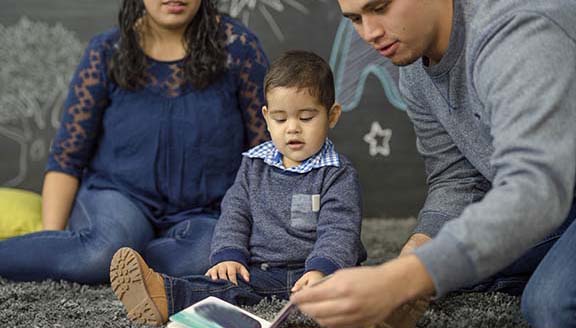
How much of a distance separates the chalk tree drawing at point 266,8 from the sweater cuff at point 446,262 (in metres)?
1.56

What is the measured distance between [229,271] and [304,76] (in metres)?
0.40

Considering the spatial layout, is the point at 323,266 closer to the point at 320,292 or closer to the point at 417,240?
the point at 417,240

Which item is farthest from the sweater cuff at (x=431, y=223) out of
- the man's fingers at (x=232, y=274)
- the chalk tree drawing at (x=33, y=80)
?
the chalk tree drawing at (x=33, y=80)

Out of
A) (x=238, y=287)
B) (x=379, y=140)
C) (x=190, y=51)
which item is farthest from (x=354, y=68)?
(x=238, y=287)

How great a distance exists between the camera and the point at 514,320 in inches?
59.1

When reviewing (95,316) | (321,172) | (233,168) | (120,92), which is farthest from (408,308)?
(120,92)

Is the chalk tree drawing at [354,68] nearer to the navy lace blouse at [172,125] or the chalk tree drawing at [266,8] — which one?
the chalk tree drawing at [266,8]

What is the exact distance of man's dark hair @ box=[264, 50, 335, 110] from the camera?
5.16ft

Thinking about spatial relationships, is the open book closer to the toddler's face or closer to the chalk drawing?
the toddler's face

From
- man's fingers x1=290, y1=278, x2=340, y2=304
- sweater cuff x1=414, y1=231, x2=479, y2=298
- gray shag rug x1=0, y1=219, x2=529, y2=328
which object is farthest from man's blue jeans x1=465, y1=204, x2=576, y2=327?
man's fingers x1=290, y1=278, x2=340, y2=304

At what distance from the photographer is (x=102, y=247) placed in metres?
1.82

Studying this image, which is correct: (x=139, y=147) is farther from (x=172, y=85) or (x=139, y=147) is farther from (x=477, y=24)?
(x=477, y=24)

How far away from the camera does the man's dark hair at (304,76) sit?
5.16 feet

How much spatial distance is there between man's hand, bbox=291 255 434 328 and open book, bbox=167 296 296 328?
1.11ft
